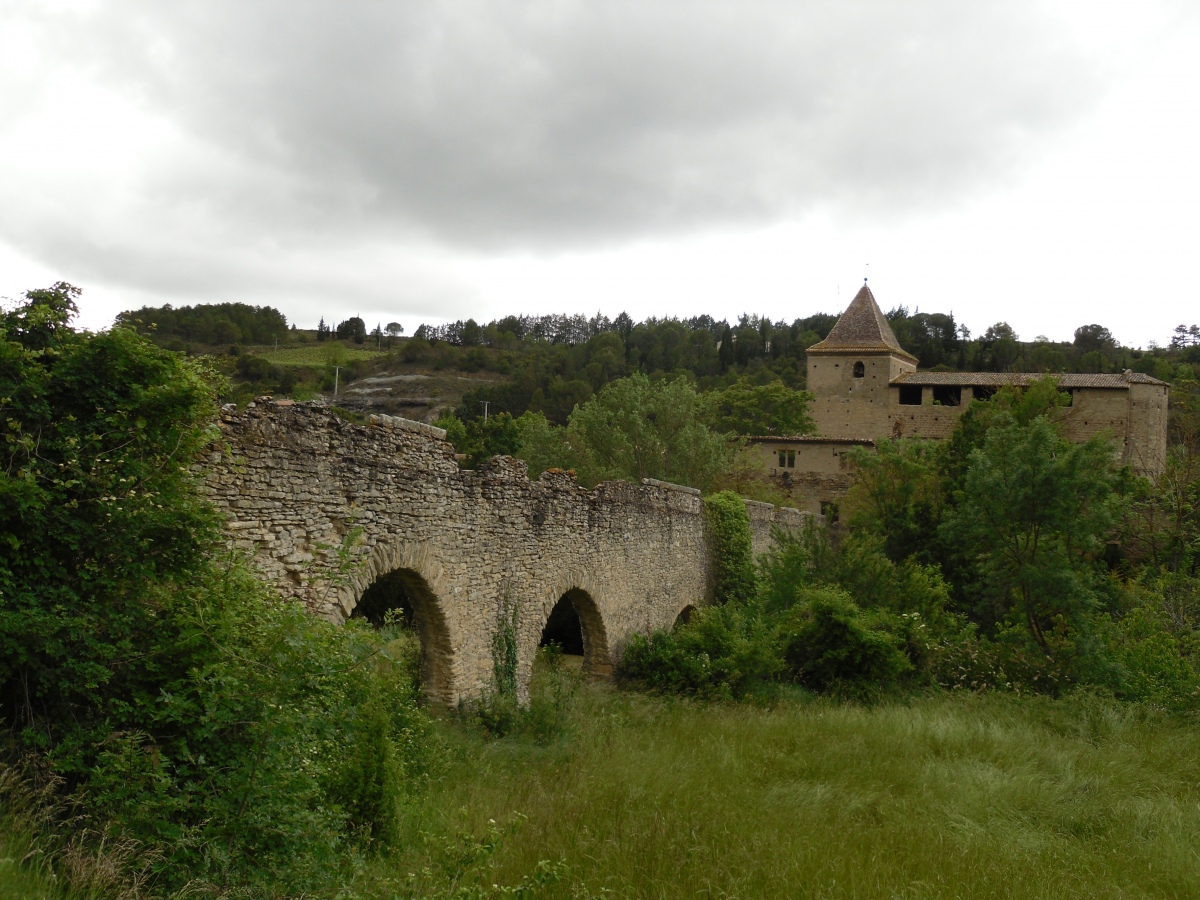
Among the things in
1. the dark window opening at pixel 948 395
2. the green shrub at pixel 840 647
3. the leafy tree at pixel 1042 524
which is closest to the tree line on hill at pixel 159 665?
the green shrub at pixel 840 647

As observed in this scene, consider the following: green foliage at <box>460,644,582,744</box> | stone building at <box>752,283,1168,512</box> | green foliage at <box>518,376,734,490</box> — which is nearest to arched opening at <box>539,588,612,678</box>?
green foliage at <box>460,644,582,744</box>

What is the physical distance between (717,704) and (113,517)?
10.4 m

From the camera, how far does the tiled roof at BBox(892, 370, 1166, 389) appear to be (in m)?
42.2

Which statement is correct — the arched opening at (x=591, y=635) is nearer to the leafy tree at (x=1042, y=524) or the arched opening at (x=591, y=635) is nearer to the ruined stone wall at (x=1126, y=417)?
the leafy tree at (x=1042, y=524)

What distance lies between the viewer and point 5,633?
427 cm

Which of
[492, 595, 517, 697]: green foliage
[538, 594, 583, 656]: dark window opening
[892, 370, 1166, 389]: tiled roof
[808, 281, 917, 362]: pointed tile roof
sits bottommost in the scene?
[538, 594, 583, 656]: dark window opening

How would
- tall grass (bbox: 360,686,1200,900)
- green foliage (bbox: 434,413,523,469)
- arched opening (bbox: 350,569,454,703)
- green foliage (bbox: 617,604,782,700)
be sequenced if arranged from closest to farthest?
tall grass (bbox: 360,686,1200,900) → arched opening (bbox: 350,569,454,703) → green foliage (bbox: 617,604,782,700) → green foliage (bbox: 434,413,523,469)

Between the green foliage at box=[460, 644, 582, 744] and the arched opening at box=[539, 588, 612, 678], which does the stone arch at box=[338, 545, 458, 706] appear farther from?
the arched opening at box=[539, 588, 612, 678]

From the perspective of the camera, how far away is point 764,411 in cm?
5028

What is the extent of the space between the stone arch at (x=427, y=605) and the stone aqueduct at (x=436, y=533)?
0.02 metres

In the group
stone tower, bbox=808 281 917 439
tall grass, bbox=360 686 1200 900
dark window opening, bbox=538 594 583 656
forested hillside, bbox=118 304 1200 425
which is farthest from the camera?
forested hillside, bbox=118 304 1200 425

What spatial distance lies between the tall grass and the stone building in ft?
84.4

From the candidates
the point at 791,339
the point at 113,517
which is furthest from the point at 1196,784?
the point at 791,339

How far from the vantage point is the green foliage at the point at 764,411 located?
48344mm
